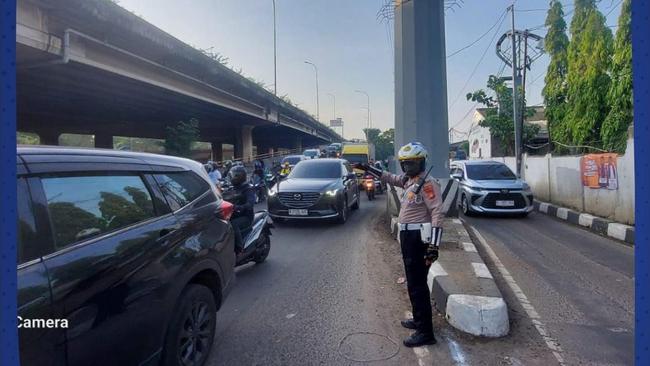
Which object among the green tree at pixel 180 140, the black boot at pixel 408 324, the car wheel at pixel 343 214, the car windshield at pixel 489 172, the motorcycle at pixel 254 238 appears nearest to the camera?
the black boot at pixel 408 324

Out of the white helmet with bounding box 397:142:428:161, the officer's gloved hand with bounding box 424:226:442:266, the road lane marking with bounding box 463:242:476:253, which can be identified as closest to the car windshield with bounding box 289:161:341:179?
the road lane marking with bounding box 463:242:476:253

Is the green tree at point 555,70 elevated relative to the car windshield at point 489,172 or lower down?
elevated

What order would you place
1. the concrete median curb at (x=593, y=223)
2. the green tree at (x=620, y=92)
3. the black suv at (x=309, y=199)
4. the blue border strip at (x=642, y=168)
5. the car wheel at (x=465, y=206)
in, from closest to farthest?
the blue border strip at (x=642, y=168), the concrete median curb at (x=593, y=223), the black suv at (x=309, y=199), the car wheel at (x=465, y=206), the green tree at (x=620, y=92)

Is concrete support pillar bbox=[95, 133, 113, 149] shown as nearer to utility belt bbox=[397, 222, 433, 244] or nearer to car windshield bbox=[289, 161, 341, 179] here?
car windshield bbox=[289, 161, 341, 179]

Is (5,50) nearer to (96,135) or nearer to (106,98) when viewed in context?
(106,98)

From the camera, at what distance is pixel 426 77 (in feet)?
31.9

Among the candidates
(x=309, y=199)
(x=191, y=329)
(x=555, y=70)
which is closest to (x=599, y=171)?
(x=309, y=199)

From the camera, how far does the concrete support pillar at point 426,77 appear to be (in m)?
9.71

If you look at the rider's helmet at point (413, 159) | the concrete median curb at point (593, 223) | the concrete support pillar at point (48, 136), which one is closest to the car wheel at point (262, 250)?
the rider's helmet at point (413, 159)

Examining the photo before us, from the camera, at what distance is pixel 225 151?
66375 millimetres

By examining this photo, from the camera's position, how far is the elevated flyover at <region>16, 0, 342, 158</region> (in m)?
11.5

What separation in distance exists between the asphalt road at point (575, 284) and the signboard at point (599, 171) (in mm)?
1389

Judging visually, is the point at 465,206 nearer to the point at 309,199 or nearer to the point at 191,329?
the point at 309,199

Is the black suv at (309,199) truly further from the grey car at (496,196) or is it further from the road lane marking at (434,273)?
the road lane marking at (434,273)
